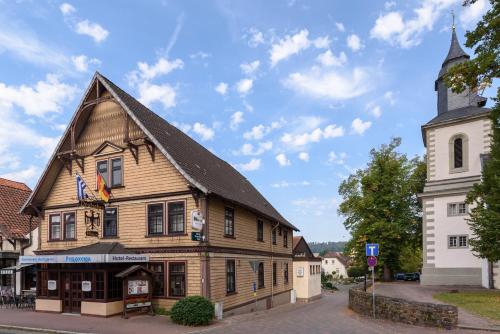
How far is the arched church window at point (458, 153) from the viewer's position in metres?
32.9

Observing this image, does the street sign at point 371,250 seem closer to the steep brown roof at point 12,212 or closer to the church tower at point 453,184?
the church tower at point 453,184

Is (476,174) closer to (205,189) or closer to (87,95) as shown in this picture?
(205,189)

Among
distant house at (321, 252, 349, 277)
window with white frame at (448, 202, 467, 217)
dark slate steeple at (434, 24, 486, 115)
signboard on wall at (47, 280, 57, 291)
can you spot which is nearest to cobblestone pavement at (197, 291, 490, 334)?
signboard on wall at (47, 280, 57, 291)

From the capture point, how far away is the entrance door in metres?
20.7

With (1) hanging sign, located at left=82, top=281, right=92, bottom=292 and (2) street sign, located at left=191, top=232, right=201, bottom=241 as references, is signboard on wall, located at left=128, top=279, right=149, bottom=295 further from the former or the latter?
(2) street sign, located at left=191, top=232, right=201, bottom=241

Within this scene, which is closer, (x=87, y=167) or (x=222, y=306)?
(x=222, y=306)

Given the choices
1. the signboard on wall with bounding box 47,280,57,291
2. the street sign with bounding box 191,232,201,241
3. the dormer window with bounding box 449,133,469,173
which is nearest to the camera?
the street sign with bounding box 191,232,201,241

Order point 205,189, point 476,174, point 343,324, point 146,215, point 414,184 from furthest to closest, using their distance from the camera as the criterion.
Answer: point 414,184 → point 476,174 → point 146,215 → point 205,189 → point 343,324

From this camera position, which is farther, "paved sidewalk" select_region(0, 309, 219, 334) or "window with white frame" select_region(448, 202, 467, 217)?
"window with white frame" select_region(448, 202, 467, 217)

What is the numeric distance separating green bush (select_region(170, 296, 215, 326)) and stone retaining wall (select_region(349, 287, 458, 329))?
271 inches

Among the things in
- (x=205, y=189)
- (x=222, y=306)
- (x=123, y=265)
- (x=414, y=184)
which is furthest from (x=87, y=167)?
(x=414, y=184)

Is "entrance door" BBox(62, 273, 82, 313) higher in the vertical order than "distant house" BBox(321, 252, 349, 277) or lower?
higher

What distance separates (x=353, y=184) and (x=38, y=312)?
31463 millimetres

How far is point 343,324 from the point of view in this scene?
17000 millimetres
